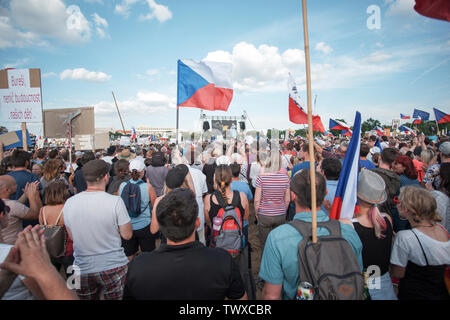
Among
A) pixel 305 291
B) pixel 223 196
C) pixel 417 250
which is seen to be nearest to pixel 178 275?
pixel 305 291

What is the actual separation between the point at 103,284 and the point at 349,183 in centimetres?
269

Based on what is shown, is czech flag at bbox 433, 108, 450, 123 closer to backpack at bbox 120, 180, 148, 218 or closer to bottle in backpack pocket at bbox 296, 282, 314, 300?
bottle in backpack pocket at bbox 296, 282, 314, 300

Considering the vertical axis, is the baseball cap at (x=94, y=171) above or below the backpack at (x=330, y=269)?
above

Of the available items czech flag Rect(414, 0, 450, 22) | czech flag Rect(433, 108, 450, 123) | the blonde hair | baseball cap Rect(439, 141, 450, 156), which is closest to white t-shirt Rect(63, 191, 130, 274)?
the blonde hair

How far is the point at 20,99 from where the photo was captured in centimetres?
529

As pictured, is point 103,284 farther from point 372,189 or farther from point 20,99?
point 20,99

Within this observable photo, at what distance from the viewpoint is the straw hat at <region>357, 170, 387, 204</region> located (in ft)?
7.01

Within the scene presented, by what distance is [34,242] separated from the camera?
4.21 ft

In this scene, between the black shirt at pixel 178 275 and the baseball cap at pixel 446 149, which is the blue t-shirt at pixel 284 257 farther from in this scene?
the baseball cap at pixel 446 149

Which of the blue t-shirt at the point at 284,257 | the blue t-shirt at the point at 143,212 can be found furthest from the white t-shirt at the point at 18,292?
the blue t-shirt at the point at 143,212

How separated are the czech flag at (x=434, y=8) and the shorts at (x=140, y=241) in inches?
155

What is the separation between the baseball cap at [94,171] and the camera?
241 centimetres

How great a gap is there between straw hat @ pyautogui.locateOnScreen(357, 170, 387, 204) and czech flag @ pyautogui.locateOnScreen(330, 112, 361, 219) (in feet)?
0.69
